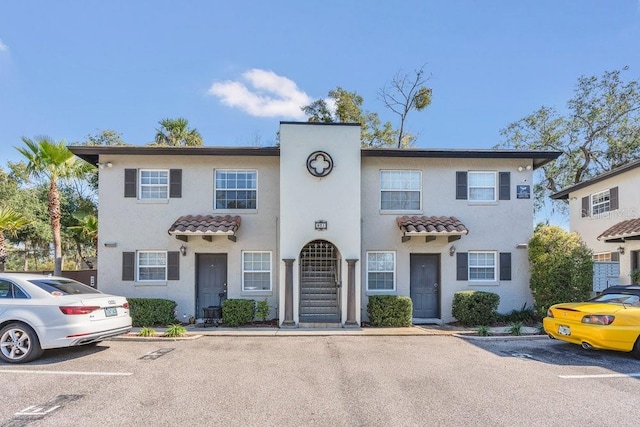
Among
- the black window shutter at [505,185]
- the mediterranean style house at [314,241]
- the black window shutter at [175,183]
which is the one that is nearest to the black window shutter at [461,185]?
the mediterranean style house at [314,241]

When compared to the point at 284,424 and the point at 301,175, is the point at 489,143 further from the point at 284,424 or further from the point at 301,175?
the point at 284,424

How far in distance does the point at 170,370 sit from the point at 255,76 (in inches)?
713

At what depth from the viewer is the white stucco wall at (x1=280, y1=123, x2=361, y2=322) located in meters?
11.6

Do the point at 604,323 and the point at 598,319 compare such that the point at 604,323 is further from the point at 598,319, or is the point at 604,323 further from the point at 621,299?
the point at 621,299

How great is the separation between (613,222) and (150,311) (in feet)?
55.5

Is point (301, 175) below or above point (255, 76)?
below

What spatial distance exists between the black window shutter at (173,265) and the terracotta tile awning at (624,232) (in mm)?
14426

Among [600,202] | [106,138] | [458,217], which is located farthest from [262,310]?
[106,138]

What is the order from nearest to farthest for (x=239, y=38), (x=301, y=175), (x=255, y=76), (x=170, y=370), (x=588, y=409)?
(x=588, y=409) < (x=170, y=370) < (x=301, y=175) < (x=239, y=38) < (x=255, y=76)

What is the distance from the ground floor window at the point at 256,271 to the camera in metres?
12.7

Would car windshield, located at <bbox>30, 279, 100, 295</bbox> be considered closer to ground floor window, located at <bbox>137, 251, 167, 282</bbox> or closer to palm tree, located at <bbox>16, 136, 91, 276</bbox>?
ground floor window, located at <bbox>137, 251, 167, 282</bbox>

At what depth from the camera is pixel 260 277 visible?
1276 centimetres

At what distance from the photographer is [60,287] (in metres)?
7.66

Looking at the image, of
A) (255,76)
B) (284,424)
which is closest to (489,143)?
(255,76)
